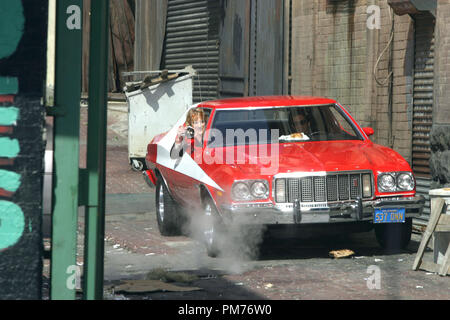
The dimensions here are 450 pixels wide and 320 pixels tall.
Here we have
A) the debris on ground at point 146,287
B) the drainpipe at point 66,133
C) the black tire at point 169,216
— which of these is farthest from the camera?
the black tire at point 169,216

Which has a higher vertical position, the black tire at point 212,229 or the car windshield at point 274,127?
the car windshield at point 274,127

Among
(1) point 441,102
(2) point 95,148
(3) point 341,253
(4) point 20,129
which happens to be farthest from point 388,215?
(4) point 20,129

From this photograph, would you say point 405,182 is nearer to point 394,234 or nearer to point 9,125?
point 394,234

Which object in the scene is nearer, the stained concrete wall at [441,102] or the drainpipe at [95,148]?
the drainpipe at [95,148]

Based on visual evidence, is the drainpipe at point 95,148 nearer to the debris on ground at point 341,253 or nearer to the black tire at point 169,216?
the debris on ground at point 341,253

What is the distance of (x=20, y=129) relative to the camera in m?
3.88

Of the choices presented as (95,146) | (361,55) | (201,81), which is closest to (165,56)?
(201,81)

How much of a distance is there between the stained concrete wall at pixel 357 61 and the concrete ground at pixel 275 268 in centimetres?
322

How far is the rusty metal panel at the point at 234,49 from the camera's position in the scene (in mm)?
19406

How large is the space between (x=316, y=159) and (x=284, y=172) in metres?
0.47

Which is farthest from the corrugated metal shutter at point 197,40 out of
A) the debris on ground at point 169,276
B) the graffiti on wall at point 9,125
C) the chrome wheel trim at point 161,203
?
the graffiti on wall at point 9,125

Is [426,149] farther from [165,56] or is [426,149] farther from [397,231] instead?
[165,56]

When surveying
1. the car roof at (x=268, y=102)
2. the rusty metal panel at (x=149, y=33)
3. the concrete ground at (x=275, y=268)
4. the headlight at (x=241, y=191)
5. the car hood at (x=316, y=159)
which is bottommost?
the concrete ground at (x=275, y=268)

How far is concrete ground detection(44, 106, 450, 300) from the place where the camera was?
7.66 m
